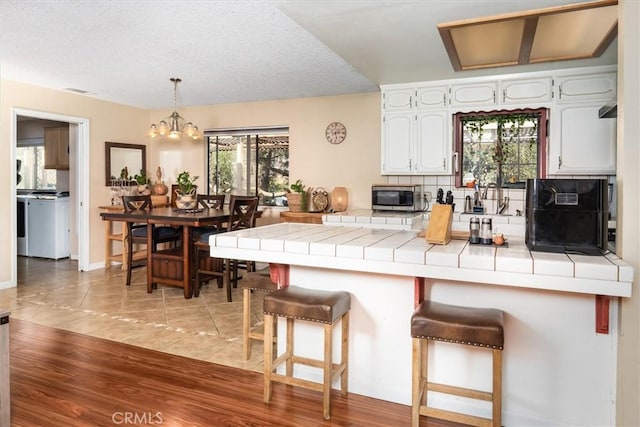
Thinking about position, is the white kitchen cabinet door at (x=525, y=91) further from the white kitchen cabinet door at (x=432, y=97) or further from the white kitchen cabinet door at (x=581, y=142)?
the white kitchen cabinet door at (x=432, y=97)

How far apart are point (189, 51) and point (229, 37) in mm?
567

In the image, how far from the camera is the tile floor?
3160mm

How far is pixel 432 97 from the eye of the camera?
459cm

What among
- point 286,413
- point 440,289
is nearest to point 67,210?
point 286,413

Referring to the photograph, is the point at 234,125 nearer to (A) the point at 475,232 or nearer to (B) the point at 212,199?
(B) the point at 212,199

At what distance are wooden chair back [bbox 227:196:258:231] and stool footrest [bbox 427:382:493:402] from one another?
2.93 metres

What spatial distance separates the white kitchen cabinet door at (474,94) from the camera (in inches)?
172

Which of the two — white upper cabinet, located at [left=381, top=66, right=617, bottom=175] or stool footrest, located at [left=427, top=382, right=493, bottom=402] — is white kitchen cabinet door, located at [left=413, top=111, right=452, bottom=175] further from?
stool footrest, located at [left=427, top=382, right=493, bottom=402]

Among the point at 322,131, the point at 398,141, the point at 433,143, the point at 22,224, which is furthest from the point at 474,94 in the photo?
the point at 22,224

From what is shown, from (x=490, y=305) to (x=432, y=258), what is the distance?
Answer: 441 mm

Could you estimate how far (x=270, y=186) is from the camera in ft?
20.3

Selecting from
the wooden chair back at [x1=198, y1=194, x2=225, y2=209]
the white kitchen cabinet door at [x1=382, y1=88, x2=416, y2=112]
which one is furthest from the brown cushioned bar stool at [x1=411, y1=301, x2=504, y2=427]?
the wooden chair back at [x1=198, y1=194, x2=225, y2=209]

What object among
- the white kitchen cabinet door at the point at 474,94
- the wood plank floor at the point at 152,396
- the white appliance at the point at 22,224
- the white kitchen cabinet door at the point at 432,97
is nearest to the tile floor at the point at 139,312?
the wood plank floor at the point at 152,396

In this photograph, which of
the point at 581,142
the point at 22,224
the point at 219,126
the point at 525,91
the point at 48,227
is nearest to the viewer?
the point at 581,142
